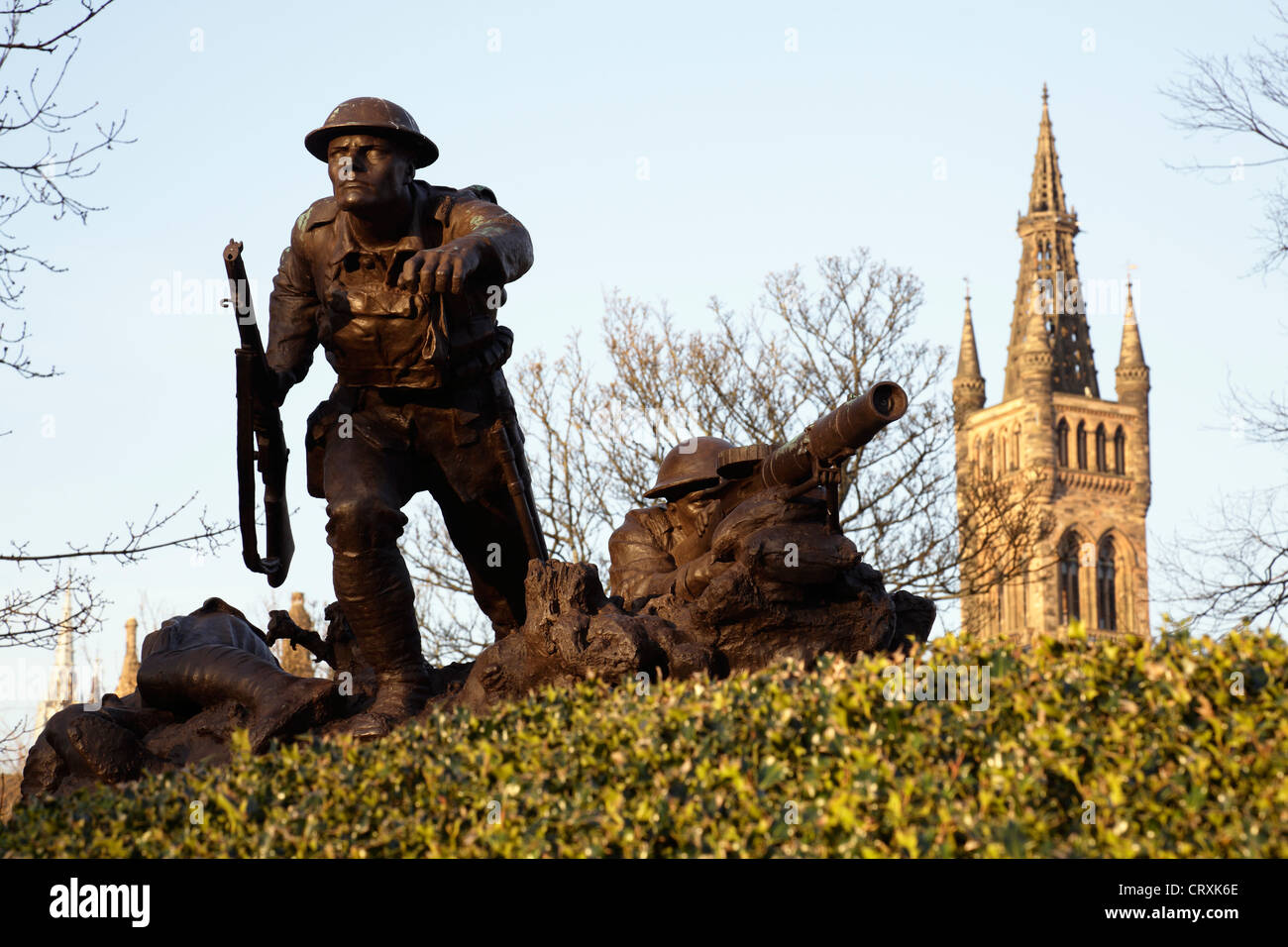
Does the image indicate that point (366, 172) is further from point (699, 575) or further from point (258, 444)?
point (699, 575)

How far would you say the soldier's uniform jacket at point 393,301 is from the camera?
6.43 meters

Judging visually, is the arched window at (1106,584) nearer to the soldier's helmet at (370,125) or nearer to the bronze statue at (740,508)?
the bronze statue at (740,508)

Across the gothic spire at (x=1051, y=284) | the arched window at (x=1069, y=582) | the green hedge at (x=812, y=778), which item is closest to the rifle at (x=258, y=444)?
the green hedge at (x=812, y=778)

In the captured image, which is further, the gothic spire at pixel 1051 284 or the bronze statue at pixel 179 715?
the gothic spire at pixel 1051 284

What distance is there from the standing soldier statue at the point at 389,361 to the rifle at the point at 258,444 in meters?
0.11

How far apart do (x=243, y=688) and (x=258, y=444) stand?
1.01 meters

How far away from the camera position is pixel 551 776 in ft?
13.5

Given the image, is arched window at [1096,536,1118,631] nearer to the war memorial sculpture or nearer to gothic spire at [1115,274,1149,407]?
gothic spire at [1115,274,1149,407]

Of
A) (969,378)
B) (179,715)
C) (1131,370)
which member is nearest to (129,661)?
(179,715)

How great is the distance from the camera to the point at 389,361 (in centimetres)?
655
